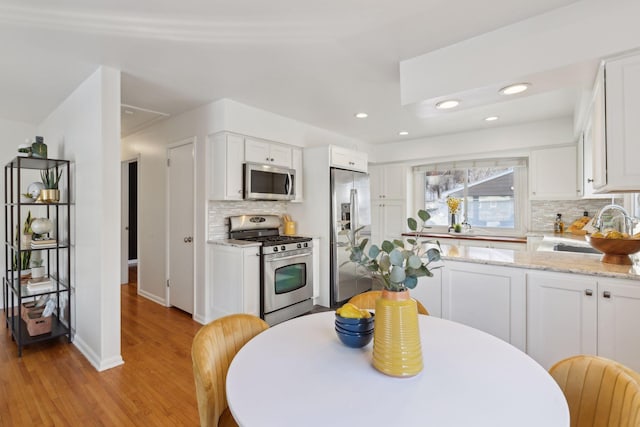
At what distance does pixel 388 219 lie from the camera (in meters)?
5.55

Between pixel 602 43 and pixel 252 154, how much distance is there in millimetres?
2940

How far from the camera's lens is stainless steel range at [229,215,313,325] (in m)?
3.25

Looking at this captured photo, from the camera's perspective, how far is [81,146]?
2781 mm

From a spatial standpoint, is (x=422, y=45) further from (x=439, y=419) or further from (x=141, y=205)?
(x=141, y=205)

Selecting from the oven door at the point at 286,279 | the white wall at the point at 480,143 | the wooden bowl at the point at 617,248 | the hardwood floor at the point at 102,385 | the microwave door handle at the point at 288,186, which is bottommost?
the hardwood floor at the point at 102,385

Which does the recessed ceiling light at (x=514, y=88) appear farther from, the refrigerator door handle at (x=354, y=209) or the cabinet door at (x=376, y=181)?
the cabinet door at (x=376, y=181)

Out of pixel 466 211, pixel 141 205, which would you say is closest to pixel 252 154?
pixel 141 205

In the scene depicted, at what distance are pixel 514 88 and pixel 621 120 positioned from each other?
584mm

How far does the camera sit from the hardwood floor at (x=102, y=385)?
6.18 ft

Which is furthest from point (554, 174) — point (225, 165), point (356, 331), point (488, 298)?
point (356, 331)

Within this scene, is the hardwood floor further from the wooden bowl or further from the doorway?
the wooden bowl

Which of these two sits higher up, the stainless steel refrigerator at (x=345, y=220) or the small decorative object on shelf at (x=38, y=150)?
the small decorative object on shelf at (x=38, y=150)

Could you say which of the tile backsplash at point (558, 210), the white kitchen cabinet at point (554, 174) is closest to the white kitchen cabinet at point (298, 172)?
the white kitchen cabinet at point (554, 174)

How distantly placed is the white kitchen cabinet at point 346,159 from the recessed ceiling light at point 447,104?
67.7 inches
